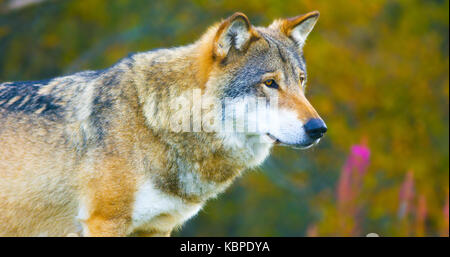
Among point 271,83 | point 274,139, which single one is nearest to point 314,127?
point 274,139

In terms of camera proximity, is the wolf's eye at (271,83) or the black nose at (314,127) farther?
the wolf's eye at (271,83)

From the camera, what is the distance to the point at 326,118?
11008mm

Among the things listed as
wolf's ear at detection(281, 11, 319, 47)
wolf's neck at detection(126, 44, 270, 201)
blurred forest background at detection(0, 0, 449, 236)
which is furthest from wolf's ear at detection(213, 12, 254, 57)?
blurred forest background at detection(0, 0, 449, 236)

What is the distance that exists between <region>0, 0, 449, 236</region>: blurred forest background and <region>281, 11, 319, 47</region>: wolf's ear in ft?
19.5

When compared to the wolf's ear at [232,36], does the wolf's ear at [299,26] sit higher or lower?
higher

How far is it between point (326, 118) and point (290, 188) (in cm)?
163

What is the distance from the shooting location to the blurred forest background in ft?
35.2

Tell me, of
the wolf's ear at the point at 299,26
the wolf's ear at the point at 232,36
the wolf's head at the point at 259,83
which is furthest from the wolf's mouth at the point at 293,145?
the wolf's ear at the point at 299,26

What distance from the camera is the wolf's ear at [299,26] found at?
4621 mm

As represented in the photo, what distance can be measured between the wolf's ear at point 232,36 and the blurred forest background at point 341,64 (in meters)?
6.64

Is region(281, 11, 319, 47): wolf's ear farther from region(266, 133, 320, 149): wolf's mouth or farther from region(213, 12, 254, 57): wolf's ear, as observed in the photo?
region(266, 133, 320, 149): wolf's mouth

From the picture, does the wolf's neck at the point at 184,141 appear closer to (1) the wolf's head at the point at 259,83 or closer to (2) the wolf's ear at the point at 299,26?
(1) the wolf's head at the point at 259,83
